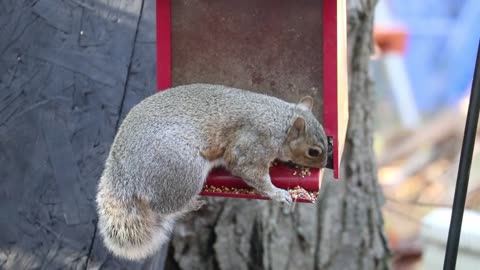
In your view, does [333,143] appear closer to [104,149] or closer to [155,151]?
[155,151]

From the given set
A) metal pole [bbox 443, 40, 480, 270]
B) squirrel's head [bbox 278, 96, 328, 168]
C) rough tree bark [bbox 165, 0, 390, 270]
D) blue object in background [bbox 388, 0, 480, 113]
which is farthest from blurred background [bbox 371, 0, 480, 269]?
metal pole [bbox 443, 40, 480, 270]

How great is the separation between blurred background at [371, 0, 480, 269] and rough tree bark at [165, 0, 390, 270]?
1.68 meters

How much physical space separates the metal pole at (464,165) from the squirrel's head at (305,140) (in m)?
0.33

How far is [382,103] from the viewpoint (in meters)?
6.15

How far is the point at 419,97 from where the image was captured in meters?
6.20

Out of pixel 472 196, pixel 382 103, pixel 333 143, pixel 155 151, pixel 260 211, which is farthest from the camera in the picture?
pixel 382 103

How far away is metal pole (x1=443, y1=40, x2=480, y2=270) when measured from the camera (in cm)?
174

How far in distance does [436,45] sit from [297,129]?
14.7ft

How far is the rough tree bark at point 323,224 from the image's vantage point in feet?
9.16

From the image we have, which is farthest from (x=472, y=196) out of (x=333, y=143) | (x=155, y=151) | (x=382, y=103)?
(x=155, y=151)

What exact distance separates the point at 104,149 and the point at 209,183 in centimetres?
47

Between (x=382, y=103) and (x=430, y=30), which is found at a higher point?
(x=430, y=30)

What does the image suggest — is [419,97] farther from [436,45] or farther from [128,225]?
[128,225]

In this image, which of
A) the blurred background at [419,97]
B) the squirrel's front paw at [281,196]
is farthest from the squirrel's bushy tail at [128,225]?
the blurred background at [419,97]
